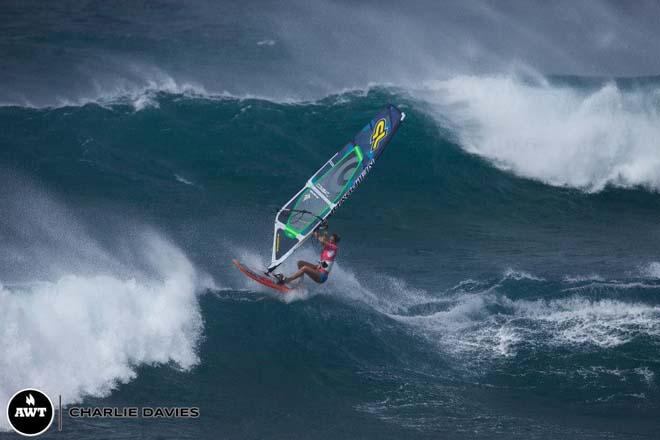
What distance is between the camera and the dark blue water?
13078 mm

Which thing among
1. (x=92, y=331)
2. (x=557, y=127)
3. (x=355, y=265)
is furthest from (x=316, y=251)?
(x=557, y=127)

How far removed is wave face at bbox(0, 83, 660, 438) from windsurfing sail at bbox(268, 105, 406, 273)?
1.03 meters

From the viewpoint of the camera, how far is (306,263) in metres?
15.6

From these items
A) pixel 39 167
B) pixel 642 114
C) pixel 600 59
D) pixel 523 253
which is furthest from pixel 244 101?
pixel 600 59

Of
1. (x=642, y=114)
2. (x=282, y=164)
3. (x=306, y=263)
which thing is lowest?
(x=306, y=263)

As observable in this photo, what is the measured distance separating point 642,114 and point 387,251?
35.3 ft

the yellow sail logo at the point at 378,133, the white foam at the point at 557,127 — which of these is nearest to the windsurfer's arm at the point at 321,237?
the yellow sail logo at the point at 378,133

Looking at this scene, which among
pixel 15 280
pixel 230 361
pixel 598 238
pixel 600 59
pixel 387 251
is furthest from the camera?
pixel 600 59

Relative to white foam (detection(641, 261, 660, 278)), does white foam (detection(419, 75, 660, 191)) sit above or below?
above

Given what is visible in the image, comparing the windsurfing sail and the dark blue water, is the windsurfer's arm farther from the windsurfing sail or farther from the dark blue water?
the dark blue water

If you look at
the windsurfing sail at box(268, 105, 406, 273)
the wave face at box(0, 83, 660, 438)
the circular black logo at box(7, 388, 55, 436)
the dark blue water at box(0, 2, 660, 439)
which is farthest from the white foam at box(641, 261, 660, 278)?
the circular black logo at box(7, 388, 55, 436)

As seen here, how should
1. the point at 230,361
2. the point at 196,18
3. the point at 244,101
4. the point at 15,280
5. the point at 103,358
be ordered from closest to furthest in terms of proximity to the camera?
the point at 103,358
the point at 230,361
the point at 15,280
the point at 244,101
the point at 196,18

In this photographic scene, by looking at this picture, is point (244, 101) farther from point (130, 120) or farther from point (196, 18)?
point (196, 18)

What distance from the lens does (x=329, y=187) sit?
1630 centimetres
